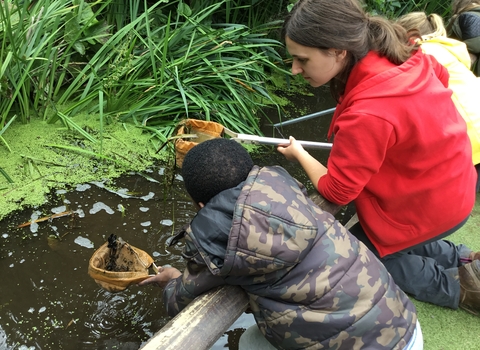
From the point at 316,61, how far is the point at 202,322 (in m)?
0.98

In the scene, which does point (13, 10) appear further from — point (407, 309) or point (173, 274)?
point (407, 309)

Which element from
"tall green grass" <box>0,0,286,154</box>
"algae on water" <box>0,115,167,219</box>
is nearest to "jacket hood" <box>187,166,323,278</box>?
"algae on water" <box>0,115,167,219</box>

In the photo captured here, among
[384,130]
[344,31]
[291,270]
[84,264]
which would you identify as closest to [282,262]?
[291,270]

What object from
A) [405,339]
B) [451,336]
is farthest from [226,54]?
[405,339]

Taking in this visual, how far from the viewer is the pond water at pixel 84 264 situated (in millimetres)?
2064

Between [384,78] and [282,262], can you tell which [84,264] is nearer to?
[282,262]

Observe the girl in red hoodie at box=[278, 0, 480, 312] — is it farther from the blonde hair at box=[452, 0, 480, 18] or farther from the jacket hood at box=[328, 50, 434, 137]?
the blonde hair at box=[452, 0, 480, 18]

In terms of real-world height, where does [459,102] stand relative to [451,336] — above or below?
above

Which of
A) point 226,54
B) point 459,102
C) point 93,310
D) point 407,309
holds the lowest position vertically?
point 93,310

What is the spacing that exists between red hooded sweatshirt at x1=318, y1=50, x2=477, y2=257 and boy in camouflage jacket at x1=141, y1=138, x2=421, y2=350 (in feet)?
1.14

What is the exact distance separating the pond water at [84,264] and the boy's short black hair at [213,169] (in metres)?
0.98

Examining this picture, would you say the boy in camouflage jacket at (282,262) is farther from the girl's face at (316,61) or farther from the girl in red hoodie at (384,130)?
the girl's face at (316,61)

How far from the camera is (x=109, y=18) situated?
3.76 m

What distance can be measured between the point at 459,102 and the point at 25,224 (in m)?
2.18
